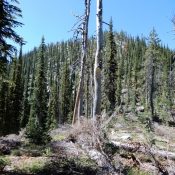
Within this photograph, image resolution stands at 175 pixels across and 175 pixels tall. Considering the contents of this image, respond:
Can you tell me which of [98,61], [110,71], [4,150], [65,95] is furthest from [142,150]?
[65,95]

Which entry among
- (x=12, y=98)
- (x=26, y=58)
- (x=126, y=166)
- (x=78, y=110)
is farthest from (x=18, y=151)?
(x=26, y=58)

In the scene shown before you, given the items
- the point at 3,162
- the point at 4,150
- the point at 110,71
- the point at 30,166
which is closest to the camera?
the point at 30,166

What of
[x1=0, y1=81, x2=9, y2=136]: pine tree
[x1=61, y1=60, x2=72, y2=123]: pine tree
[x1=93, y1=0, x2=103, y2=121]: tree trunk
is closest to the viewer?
[x1=93, y1=0, x2=103, y2=121]: tree trunk

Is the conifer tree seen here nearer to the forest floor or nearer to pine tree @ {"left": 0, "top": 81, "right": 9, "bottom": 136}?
the forest floor

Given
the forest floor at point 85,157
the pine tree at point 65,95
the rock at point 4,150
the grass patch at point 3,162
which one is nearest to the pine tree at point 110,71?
the pine tree at point 65,95

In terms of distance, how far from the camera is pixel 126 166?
42.7 feet

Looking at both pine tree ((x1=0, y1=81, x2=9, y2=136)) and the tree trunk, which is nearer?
the tree trunk

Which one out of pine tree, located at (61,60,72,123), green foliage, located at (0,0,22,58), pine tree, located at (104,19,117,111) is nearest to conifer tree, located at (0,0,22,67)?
green foliage, located at (0,0,22,58)

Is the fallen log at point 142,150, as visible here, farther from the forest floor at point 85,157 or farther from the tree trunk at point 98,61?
the tree trunk at point 98,61

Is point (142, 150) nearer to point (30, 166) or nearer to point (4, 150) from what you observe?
point (30, 166)

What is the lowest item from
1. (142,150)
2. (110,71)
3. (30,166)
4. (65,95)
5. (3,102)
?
(30,166)

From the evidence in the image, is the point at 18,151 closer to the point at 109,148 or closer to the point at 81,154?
the point at 81,154

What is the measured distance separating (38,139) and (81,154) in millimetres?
4572

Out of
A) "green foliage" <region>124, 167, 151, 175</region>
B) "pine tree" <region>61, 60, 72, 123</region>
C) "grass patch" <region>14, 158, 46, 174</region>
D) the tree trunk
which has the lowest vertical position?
"green foliage" <region>124, 167, 151, 175</region>
